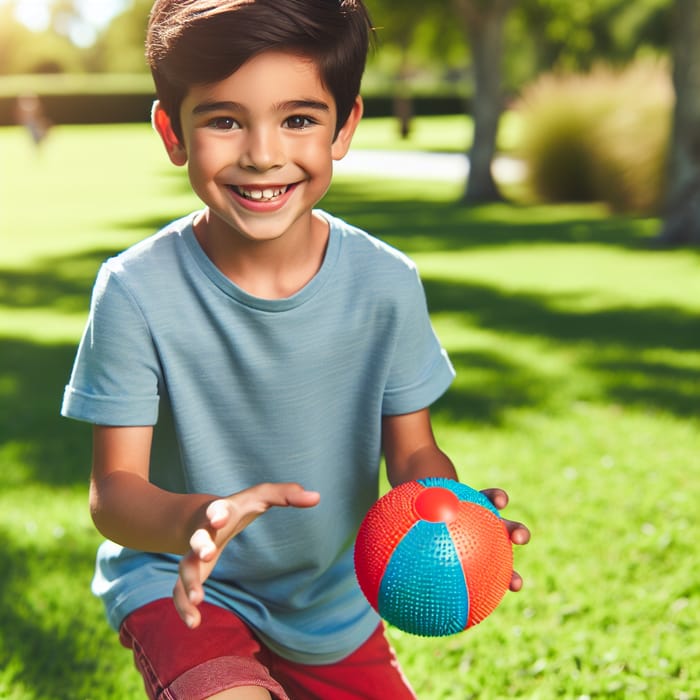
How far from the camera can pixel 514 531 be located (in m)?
2.29

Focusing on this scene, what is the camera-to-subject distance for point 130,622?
2352 mm

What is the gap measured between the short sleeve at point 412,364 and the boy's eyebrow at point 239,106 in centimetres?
54

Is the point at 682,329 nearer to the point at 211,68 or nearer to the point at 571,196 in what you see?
the point at 211,68

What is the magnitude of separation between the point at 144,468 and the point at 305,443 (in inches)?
14.8

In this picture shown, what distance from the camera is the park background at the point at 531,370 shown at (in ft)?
11.4

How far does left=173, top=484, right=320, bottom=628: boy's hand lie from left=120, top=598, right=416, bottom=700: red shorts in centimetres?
43

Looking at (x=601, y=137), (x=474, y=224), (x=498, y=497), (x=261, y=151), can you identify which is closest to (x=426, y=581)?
(x=498, y=497)

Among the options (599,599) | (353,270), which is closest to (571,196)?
(599,599)

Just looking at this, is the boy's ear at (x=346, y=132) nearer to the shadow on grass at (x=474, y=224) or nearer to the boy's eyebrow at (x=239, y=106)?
the boy's eyebrow at (x=239, y=106)

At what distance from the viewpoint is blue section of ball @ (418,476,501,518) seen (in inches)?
90.5

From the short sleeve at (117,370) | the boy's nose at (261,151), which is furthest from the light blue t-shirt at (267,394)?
the boy's nose at (261,151)

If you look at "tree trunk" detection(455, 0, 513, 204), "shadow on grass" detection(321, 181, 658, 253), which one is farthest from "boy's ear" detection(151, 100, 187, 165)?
"tree trunk" detection(455, 0, 513, 204)

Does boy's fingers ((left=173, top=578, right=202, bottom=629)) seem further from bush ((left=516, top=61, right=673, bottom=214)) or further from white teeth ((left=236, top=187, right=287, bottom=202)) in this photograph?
bush ((left=516, top=61, right=673, bottom=214))

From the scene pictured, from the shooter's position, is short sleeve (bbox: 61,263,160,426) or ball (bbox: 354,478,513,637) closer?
ball (bbox: 354,478,513,637)
